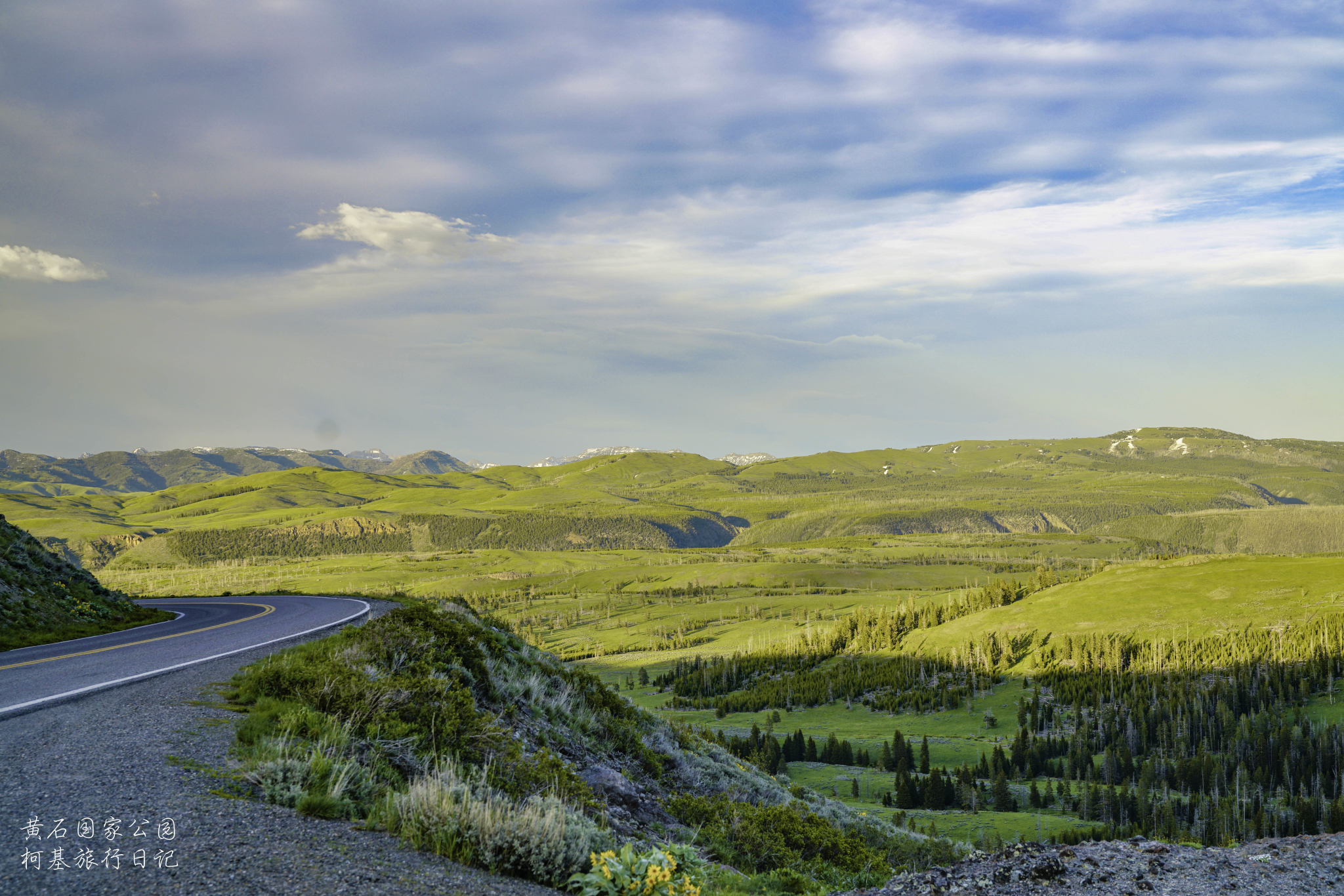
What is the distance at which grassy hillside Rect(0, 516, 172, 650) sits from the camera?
2541 centimetres

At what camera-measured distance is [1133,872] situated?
35.3 ft

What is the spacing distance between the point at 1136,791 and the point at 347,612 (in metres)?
127

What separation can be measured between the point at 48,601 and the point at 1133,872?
3749 centimetres

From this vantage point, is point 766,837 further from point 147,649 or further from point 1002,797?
point 1002,797

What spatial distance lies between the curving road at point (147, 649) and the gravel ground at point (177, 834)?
3043 millimetres

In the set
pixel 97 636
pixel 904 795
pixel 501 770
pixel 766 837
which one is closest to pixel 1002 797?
pixel 904 795

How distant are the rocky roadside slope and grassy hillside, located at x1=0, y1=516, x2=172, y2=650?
92.4 feet

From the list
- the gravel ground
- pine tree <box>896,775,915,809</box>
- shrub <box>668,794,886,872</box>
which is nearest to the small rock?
shrub <box>668,794,886,872</box>

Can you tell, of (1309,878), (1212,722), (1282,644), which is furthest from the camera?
(1282,644)

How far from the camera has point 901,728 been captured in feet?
526

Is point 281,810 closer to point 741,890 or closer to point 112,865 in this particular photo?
point 112,865

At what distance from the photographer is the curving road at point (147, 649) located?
45.5 feet

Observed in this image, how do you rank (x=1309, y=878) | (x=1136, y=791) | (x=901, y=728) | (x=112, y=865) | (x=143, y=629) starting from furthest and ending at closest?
(x=901, y=728), (x=1136, y=791), (x=143, y=629), (x=1309, y=878), (x=112, y=865)

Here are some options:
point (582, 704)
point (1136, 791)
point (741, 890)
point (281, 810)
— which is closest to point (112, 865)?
point (281, 810)
